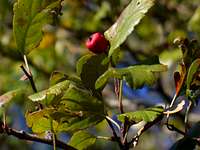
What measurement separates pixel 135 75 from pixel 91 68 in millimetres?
82

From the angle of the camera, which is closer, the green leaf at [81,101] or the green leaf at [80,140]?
Answer: the green leaf at [81,101]

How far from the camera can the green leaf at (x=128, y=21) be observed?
1158mm

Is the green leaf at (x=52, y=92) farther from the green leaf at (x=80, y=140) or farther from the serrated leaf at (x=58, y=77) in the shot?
the green leaf at (x=80, y=140)

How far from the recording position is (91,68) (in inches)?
47.2

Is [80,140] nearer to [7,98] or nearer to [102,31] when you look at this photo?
[7,98]

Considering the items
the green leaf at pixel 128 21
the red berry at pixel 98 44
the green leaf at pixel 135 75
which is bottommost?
the green leaf at pixel 135 75

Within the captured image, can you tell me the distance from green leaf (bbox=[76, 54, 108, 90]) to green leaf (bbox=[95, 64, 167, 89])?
0.02m

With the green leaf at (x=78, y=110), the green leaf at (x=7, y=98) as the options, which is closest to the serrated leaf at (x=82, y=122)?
the green leaf at (x=78, y=110)

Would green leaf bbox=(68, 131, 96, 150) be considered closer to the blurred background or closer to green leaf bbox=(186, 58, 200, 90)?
green leaf bbox=(186, 58, 200, 90)

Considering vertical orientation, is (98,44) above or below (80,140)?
above

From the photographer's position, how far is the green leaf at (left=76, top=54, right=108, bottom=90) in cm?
120

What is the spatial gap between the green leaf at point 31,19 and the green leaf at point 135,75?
165mm

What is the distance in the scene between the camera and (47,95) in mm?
1105

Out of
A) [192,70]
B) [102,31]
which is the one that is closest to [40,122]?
[192,70]
